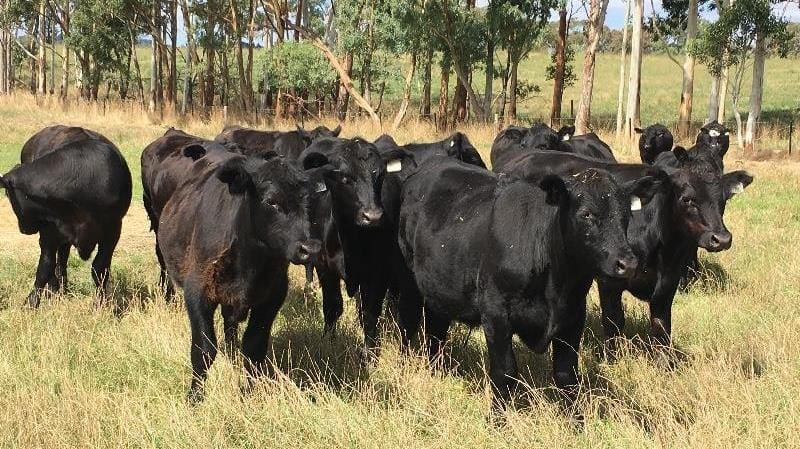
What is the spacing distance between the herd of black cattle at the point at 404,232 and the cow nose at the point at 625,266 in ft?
0.03

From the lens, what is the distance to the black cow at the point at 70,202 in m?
6.86

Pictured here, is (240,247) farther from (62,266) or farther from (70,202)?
(62,266)

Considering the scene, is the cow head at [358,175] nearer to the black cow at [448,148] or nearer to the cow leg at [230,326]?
the cow leg at [230,326]

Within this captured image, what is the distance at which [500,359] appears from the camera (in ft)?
15.1

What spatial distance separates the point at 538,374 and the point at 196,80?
45533 mm

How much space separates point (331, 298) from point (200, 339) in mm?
1769

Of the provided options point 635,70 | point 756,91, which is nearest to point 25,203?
point 756,91

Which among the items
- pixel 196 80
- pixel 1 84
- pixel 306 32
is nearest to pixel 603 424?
pixel 306 32

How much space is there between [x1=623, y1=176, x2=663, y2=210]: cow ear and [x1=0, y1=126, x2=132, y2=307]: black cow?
15.7 ft

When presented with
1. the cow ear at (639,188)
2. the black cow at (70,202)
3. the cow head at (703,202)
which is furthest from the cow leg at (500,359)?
the black cow at (70,202)

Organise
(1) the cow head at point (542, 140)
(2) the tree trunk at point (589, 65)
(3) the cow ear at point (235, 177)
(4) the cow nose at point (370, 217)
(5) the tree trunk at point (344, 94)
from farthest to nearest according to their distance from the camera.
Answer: (5) the tree trunk at point (344, 94)
(2) the tree trunk at point (589, 65)
(1) the cow head at point (542, 140)
(4) the cow nose at point (370, 217)
(3) the cow ear at point (235, 177)

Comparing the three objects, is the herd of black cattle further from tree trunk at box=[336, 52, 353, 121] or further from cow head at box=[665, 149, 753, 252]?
tree trunk at box=[336, 52, 353, 121]

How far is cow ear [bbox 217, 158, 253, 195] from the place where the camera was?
4391 mm

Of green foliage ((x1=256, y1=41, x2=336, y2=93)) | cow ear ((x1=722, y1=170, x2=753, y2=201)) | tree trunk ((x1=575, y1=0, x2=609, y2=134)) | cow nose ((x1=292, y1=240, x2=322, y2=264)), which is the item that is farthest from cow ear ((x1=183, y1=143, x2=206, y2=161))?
green foliage ((x1=256, y1=41, x2=336, y2=93))
